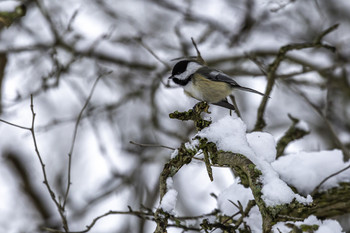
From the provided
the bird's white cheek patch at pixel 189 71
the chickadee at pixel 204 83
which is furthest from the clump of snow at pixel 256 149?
the bird's white cheek patch at pixel 189 71

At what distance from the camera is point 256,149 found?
7.79 feet

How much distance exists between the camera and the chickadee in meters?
3.21

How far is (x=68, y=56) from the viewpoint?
5262 millimetres

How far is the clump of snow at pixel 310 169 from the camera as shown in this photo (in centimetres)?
260

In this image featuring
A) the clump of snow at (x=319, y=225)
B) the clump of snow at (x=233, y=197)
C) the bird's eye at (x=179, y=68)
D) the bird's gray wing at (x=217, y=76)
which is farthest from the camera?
the bird's eye at (x=179, y=68)

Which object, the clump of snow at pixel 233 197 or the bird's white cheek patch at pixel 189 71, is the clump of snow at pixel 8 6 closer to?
the bird's white cheek patch at pixel 189 71

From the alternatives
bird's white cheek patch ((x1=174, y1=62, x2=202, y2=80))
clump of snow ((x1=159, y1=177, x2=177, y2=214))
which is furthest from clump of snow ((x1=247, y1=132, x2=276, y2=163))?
bird's white cheek patch ((x1=174, y1=62, x2=202, y2=80))

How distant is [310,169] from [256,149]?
0.58 meters

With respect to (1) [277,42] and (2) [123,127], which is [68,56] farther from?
(1) [277,42]

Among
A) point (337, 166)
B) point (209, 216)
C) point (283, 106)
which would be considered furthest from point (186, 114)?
point (283, 106)

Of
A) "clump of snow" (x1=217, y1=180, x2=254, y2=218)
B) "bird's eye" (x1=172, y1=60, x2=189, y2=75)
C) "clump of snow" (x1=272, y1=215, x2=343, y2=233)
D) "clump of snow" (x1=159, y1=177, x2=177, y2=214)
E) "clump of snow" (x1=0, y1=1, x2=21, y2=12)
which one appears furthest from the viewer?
"bird's eye" (x1=172, y1=60, x2=189, y2=75)

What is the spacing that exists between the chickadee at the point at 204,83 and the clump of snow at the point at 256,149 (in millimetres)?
859

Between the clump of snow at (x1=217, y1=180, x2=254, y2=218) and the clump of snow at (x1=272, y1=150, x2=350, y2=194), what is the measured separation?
11.5 inches

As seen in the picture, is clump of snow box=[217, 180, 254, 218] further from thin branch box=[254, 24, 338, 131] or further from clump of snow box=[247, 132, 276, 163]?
thin branch box=[254, 24, 338, 131]
